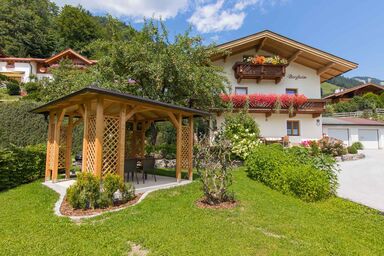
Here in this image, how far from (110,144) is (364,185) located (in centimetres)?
892

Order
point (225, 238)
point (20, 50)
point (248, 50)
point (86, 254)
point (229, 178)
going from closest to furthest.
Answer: point (86, 254) → point (225, 238) → point (229, 178) → point (248, 50) → point (20, 50)

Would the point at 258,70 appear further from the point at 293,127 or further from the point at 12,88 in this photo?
the point at 12,88

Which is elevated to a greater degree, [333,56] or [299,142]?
[333,56]

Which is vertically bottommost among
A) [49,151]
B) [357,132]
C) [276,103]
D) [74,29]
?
[49,151]

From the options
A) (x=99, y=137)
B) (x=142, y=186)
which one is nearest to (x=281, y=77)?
(x=142, y=186)

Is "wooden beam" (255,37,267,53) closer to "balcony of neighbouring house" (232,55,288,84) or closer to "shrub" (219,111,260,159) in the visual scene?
"balcony of neighbouring house" (232,55,288,84)

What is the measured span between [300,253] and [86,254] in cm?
327

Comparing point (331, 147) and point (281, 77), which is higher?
point (281, 77)

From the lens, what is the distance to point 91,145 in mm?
6668

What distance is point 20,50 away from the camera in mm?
37312

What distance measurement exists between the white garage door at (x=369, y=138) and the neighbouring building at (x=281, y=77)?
8317 mm

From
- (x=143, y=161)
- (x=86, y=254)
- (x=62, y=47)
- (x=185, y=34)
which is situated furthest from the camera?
(x=62, y=47)

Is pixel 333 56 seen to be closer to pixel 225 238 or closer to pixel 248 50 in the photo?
pixel 248 50

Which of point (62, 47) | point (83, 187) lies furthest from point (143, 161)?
point (62, 47)
